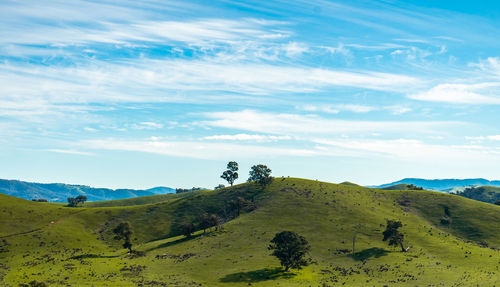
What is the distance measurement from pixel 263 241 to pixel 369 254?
107 feet

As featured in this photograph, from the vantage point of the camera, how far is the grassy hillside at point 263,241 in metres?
86.0

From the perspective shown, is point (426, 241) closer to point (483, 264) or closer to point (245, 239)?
point (483, 264)

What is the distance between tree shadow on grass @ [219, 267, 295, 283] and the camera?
84125 mm

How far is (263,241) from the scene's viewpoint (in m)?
113

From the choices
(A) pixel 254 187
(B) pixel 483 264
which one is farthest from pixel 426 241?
(A) pixel 254 187

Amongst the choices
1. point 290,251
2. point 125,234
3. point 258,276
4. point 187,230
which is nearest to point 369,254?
point 290,251

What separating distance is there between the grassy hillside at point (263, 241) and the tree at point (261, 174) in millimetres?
4213

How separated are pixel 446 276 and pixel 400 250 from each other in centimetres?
2299

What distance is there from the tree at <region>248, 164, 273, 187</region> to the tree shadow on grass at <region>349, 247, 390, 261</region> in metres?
75.8

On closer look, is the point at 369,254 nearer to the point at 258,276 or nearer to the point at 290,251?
the point at 290,251

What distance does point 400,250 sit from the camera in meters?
108

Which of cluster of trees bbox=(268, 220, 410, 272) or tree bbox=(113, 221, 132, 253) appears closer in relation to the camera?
cluster of trees bbox=(268, 220, 410, 272)

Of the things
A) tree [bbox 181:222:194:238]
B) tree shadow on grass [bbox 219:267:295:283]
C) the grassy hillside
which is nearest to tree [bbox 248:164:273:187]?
the grassy hillside

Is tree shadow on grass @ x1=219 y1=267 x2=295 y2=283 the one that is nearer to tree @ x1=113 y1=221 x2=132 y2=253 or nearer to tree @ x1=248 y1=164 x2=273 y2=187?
tree @ x1=113 y1=221 x2=132 y2=253
